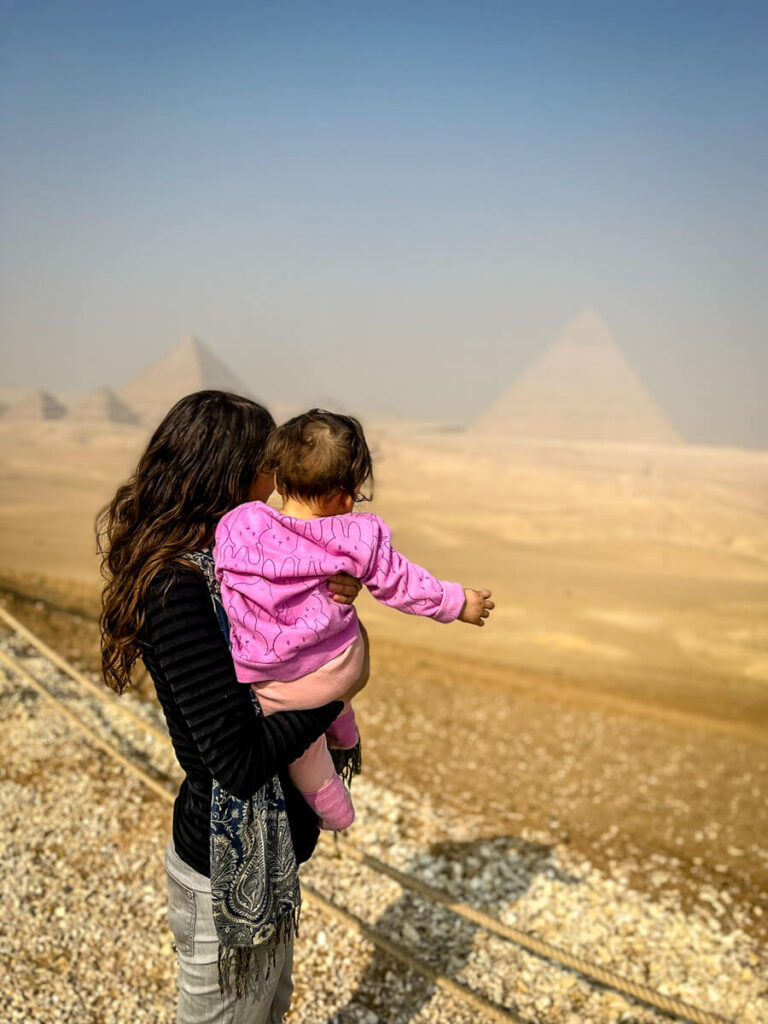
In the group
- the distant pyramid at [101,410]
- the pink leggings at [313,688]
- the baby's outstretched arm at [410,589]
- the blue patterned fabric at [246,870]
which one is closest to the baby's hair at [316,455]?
the baby's outstretched arm at [410,589]

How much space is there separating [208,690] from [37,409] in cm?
5660

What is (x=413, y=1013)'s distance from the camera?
3350mm

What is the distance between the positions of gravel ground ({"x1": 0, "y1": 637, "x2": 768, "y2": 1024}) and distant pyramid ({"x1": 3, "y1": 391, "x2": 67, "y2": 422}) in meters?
51.5

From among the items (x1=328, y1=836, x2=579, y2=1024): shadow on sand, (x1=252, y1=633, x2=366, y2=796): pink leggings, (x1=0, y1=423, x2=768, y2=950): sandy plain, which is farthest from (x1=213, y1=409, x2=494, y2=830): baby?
(x1=0, y1=423, x2=768, y2=950): sandy plain

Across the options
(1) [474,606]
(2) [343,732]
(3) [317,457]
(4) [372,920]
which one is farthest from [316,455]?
(4) [372,920]

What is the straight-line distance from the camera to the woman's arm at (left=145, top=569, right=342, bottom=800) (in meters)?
1.55

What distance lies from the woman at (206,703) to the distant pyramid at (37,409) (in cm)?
5444

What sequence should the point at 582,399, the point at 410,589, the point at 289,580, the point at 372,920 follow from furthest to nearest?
the point at 582,399 < the point at 372,920 < the point at 410,589 < the point at 289,580

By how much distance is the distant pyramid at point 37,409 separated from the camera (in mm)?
52250

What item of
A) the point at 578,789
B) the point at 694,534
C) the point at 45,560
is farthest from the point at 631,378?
the point at 578,789

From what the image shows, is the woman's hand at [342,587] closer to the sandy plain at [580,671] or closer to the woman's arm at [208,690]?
the woman's arm at [208,690]

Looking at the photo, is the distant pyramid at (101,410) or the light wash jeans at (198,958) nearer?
the light wash jeans at (198,958)

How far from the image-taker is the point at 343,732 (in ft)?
6.64

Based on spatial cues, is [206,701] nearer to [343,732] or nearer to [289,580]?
[289,580]
